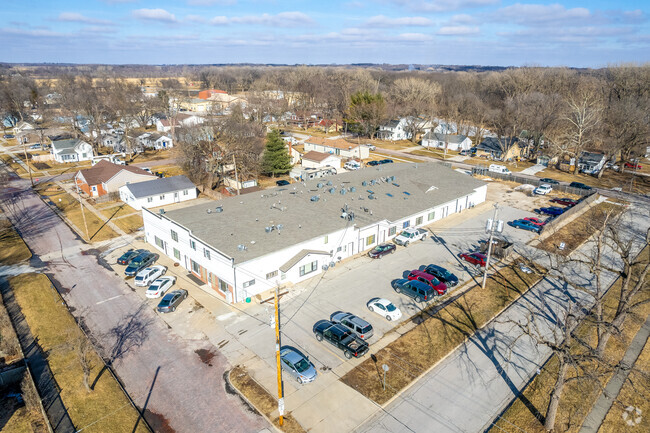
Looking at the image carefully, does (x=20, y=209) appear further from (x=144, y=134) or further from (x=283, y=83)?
(x=283, y=83)

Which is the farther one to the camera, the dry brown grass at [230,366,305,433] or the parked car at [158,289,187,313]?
the parked car at [158,289,187,313]

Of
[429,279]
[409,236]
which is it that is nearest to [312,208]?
[409,236]

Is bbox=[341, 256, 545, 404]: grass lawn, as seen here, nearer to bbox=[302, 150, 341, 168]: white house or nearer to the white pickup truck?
the white pickup truck

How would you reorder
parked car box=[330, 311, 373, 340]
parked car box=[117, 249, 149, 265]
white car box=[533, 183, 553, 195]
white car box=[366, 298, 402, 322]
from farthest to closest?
white car box=[533, 183, 553, 195]
parked car box=[117, 249, 149, 265]
white car box=[366, 298, 402, 322]
parked car box=[330, 311, 373, 340]

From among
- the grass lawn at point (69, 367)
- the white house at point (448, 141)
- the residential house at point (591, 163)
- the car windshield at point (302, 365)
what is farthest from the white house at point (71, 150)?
the residential house at point (591, 163)

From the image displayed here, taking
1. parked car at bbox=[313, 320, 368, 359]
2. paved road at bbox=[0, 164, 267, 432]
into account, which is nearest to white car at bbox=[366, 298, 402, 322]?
parked car at bbox=[313, 320, 368, 359]

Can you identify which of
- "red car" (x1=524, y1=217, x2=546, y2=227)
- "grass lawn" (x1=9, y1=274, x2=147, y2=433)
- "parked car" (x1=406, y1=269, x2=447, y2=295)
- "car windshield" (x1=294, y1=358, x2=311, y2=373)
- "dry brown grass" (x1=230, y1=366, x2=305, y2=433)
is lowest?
"grass lawn" (x1=9, y1=274, x2=147, y2=433)
